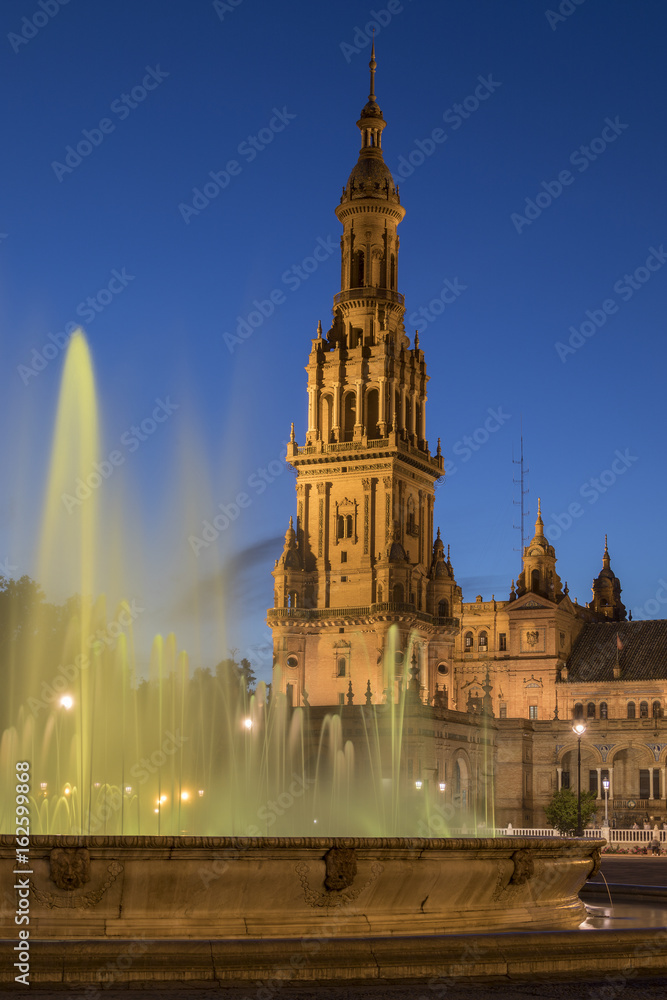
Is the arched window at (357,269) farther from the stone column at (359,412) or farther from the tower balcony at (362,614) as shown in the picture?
the tower balcony at (362,614)

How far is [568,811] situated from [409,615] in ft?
65.4

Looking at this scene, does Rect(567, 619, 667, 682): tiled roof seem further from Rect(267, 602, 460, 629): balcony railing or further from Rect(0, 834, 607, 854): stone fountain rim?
Rect(0, 834, 607, 854): stone fountain rim

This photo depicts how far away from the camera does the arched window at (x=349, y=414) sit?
103500 mm

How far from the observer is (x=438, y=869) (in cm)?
1912

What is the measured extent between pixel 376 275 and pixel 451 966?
93.8m

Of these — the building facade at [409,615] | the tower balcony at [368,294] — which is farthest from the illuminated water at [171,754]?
the tower balcony at [368,294]

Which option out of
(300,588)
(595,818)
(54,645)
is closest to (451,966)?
(54,645)

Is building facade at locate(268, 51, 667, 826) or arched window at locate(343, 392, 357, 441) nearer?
building facade at locate(268, 51, 667, 826)

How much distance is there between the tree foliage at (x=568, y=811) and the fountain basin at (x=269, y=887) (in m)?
62.4

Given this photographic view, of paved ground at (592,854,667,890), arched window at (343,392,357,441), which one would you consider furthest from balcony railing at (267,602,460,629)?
paved ground at (592,854,667,890)

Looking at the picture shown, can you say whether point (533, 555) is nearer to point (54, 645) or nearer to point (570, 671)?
point (570, 671)

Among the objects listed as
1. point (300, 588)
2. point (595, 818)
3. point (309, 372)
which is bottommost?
point (595, 818)

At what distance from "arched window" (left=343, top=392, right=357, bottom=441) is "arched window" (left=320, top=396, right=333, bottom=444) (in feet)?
3.86

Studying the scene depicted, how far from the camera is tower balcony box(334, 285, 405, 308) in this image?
106688 mm
